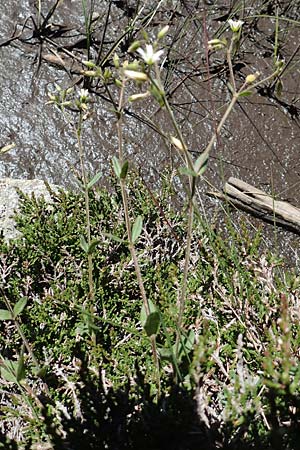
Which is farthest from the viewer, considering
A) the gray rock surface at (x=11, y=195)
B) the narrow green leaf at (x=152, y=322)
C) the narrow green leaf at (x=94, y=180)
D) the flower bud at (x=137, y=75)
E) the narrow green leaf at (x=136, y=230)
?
the gray rock surface at (x=11, y=195)

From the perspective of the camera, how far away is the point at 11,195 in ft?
9.93

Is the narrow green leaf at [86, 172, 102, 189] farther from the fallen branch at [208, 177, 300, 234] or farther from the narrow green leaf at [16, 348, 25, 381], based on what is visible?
the fallen branch at [208, 177, 300, 234]

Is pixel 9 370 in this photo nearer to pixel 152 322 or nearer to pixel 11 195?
pixel 152 322

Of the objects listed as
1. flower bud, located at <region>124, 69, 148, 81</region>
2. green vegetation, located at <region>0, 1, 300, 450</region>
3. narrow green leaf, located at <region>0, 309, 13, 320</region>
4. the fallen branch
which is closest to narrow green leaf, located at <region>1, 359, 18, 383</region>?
green vegetation, located at <region>0, 1, 300, 450</region>

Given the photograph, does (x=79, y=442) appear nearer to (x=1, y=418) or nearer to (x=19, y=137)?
(x=1, y=418)

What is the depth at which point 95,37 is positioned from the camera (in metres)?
3.66

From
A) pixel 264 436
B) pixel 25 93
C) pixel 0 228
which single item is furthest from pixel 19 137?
pixel 264 436

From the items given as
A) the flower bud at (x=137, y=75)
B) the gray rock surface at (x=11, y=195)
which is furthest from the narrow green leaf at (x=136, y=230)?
the gray rock surface at (x=11, y=195)

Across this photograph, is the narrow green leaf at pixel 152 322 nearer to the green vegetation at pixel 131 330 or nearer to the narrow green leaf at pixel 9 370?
the green vegetation at pixel 131 330

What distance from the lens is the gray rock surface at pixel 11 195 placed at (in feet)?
9.63

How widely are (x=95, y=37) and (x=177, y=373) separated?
7.83ft

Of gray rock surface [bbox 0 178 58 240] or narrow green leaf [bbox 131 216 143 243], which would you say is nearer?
narrow green leaf [bbox 131 216 143 243]

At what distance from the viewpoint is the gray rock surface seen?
2936mm

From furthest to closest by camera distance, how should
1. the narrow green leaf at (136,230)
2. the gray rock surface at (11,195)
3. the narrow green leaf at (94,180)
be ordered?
1. the gray rock surface at (11,195)
2. the narrow green leaf at (94,180)
3. the narrow green leaf at (136,230)
